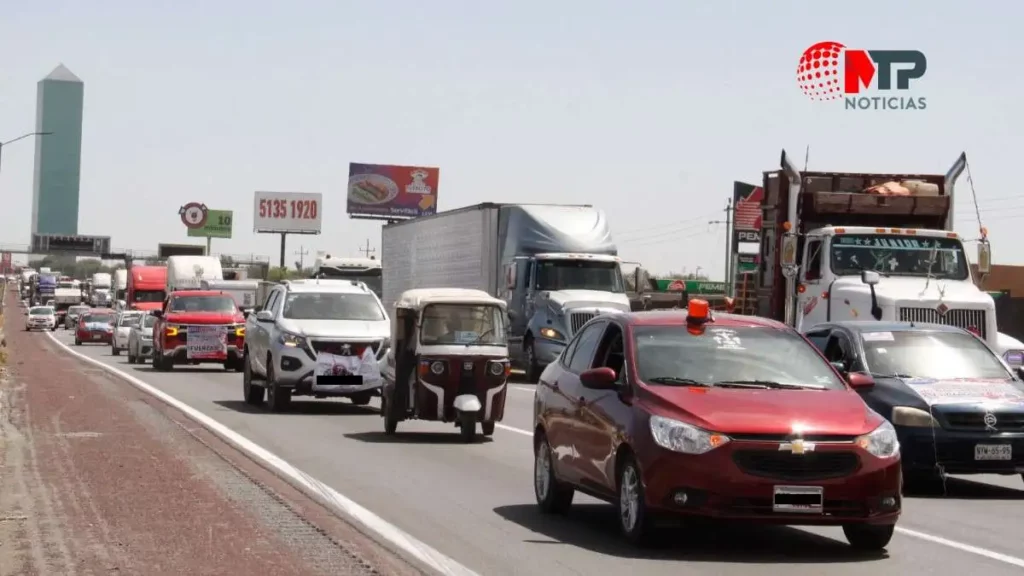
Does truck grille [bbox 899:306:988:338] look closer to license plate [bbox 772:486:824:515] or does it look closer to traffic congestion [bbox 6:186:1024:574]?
traffic congestion [bbox 6:186:1024:574]

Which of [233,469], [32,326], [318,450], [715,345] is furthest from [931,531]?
[32,326]

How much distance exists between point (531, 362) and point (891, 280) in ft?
46.5

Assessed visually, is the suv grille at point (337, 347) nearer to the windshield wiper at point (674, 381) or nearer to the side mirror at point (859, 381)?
the side mirror at point (859, 381)

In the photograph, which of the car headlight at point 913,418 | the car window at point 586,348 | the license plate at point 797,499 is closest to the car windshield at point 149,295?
the car headlight at point 913,418

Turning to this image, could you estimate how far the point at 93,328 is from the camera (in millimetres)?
69000

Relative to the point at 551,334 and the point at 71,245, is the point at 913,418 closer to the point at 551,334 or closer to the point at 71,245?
the point at 551,334

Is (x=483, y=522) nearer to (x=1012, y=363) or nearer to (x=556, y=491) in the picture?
(x=556, y=491)

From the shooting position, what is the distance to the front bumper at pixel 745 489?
9789 millimetres

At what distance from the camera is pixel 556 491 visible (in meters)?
12.1

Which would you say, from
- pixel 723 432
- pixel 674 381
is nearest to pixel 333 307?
pixel 674 381

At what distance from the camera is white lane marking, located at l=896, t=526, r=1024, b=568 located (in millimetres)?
10312

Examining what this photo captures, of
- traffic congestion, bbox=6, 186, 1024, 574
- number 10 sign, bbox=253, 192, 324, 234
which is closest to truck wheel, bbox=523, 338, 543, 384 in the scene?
traffic congestion, bbox=6, 186, 1024, 574

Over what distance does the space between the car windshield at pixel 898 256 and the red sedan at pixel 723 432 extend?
1130 cm

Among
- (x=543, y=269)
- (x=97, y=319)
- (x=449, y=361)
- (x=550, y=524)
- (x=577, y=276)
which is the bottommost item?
(x=550, y=524)
